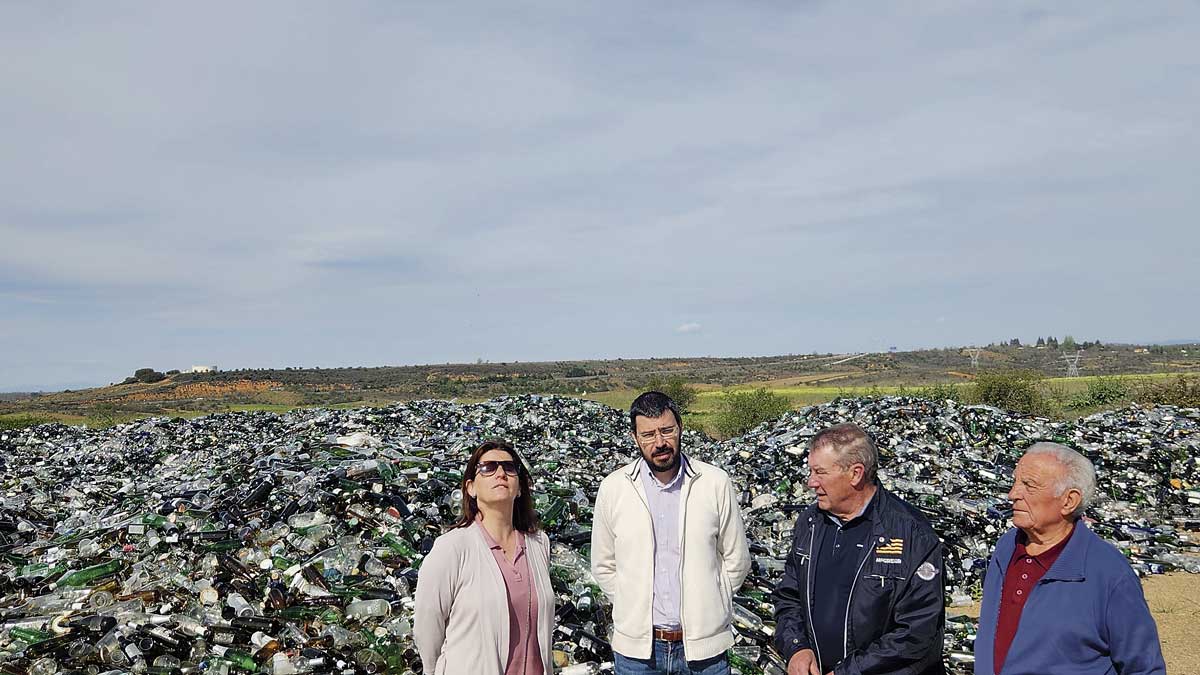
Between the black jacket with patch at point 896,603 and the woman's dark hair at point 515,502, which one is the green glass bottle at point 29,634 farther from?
the black jacket with patch at point 896,603

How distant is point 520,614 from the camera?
2.99 m

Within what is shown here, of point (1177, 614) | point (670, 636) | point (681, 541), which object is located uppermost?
point (681, 541)

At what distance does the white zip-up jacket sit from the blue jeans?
4cm

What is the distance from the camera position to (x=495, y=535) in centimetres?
305

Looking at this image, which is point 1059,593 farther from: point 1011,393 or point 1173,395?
point 1011,393

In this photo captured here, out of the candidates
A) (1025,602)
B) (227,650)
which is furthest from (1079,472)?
(227,650)

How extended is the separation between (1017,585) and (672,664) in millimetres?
1449

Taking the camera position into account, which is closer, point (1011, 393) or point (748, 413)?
point (1011, 393)

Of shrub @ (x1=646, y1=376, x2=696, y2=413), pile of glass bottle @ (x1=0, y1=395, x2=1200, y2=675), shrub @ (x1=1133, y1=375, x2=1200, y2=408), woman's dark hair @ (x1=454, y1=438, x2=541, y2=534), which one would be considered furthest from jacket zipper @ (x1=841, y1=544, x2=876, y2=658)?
shrub @ (x1=646, y1=376, x2=696, y2=413)

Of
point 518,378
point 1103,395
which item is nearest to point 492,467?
point 1103,395

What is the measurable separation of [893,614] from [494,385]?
57716mm

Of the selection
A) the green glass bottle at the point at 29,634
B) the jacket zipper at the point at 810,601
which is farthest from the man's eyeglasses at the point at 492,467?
the green glass bottle at the point at 29,634

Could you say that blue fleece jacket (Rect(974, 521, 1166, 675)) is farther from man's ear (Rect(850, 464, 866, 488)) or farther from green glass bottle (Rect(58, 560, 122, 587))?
green glass bottle (Rect(58, 560, 122, 587))

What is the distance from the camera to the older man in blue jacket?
2.69 meters
